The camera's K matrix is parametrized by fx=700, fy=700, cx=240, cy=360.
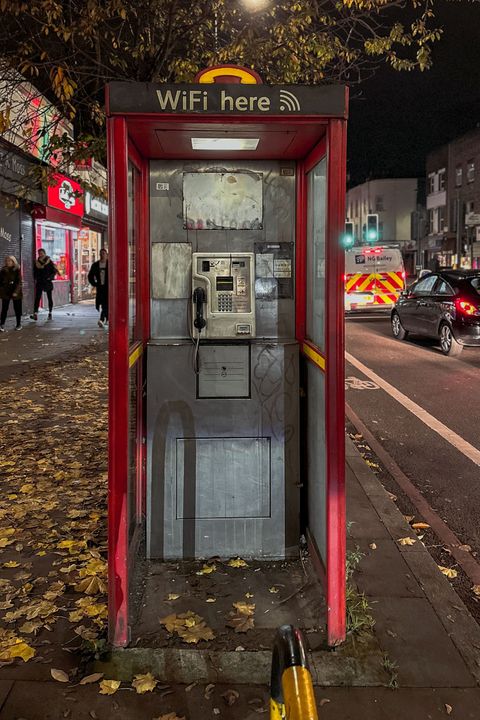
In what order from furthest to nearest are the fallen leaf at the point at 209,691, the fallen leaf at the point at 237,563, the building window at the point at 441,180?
the building window at the point at 441,180, the fallen leaf at the point at 237,563, the fallen leaf at the point at 209,691

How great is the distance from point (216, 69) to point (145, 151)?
24.8 inches

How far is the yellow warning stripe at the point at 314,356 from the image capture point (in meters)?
3.77

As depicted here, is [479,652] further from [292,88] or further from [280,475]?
[292,88]

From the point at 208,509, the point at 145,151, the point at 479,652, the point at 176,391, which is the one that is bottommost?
the point at 479,652

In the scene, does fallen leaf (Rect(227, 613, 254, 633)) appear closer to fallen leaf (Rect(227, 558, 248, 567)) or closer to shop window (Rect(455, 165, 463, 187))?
fallen leaf (Rect(227, 558, 248, 567))

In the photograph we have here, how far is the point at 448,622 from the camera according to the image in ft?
12.2

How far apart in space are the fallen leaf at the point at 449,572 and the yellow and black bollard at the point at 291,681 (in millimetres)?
2709

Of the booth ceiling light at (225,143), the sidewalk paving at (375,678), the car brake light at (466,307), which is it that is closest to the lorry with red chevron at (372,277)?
the car brake light at (466,307)

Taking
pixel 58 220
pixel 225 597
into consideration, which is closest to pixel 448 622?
pixel 225 597

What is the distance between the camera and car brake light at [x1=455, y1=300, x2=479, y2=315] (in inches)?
523

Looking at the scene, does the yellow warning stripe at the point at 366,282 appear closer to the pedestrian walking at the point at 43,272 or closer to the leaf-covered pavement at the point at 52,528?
the pedestrian walking at the point at 43,272

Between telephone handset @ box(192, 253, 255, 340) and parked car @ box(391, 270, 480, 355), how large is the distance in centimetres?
997

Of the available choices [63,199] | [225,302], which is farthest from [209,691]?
[63,199]

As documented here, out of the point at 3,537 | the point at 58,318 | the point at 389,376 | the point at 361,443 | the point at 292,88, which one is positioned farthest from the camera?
the point at 58,318
